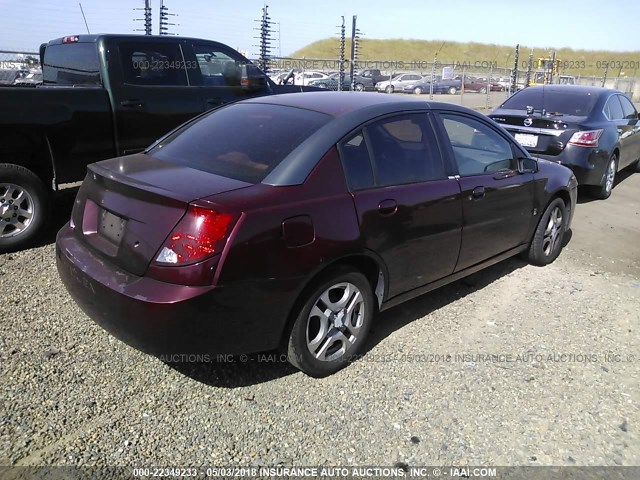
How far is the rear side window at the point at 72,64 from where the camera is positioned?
5.83 meters

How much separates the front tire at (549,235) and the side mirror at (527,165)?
1.73 ft

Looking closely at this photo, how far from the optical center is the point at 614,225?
6895mm

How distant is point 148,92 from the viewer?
5.85m

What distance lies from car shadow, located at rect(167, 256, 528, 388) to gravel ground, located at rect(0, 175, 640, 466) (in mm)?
12

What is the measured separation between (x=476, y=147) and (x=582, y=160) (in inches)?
145

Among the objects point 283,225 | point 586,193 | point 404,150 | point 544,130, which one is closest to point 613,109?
point 586,193

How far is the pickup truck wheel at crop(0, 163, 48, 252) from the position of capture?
4742 mm

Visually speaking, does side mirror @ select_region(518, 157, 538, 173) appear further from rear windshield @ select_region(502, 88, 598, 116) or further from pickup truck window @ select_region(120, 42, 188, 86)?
pickup truck window @ select_region(120, 42, 188, 86)

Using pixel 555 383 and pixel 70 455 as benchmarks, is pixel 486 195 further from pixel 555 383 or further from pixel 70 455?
pixel 70 455

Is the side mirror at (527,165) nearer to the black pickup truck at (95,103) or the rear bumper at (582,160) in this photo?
the rear bumper at (582,160)

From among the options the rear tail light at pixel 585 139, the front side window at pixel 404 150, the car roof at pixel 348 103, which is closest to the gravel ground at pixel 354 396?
the front side window at pixel 404 150

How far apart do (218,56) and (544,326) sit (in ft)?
16.2

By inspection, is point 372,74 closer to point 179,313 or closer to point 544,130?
point 544,130

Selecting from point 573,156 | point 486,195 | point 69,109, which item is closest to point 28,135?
point 69,109
